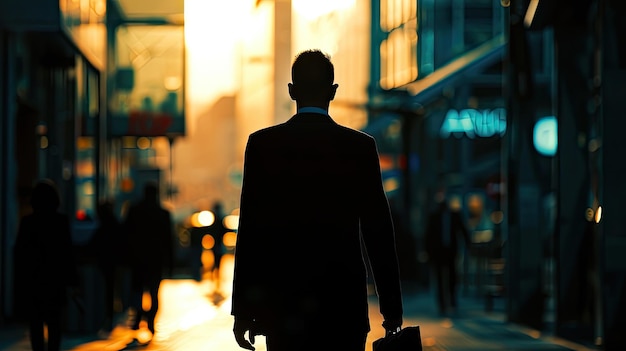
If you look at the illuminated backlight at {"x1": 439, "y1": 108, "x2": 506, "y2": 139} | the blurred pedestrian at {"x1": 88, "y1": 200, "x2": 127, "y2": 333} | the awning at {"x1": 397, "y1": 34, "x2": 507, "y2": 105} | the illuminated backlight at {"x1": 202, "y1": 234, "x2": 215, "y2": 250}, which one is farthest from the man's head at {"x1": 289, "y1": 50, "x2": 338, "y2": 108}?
the illuminated backlight at {"x1": 439, "y1": 108, "x2": 506, "y2": 139}

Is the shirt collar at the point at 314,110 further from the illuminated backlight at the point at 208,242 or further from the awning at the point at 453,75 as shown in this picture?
the illuminated backlight at the point at 208,242

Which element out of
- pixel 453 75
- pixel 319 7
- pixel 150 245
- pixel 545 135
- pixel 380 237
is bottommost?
pixel 150 245

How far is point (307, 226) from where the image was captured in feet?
17.3

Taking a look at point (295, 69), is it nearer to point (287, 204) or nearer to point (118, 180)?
point (287, 204)

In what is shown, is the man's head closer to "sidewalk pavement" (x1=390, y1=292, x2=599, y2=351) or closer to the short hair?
the short hair

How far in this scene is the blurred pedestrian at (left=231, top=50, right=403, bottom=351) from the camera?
523 centimetres

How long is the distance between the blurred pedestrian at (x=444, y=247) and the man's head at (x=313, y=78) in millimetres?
16768

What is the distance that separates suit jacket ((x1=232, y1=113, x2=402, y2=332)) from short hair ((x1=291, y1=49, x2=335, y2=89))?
0.21 metres

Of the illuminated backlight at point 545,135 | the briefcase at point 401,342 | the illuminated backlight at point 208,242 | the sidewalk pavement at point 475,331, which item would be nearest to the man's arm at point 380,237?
the briefcase at point 401,342

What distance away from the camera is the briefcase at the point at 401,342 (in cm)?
524

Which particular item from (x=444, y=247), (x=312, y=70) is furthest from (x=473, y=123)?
(x=312, y=70)

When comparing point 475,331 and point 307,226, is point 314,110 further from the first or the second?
point 475,331

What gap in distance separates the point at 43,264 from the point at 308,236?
22.6 ft

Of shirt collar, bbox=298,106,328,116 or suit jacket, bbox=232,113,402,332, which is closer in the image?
suit jacket, bbox=232,113,402,332
